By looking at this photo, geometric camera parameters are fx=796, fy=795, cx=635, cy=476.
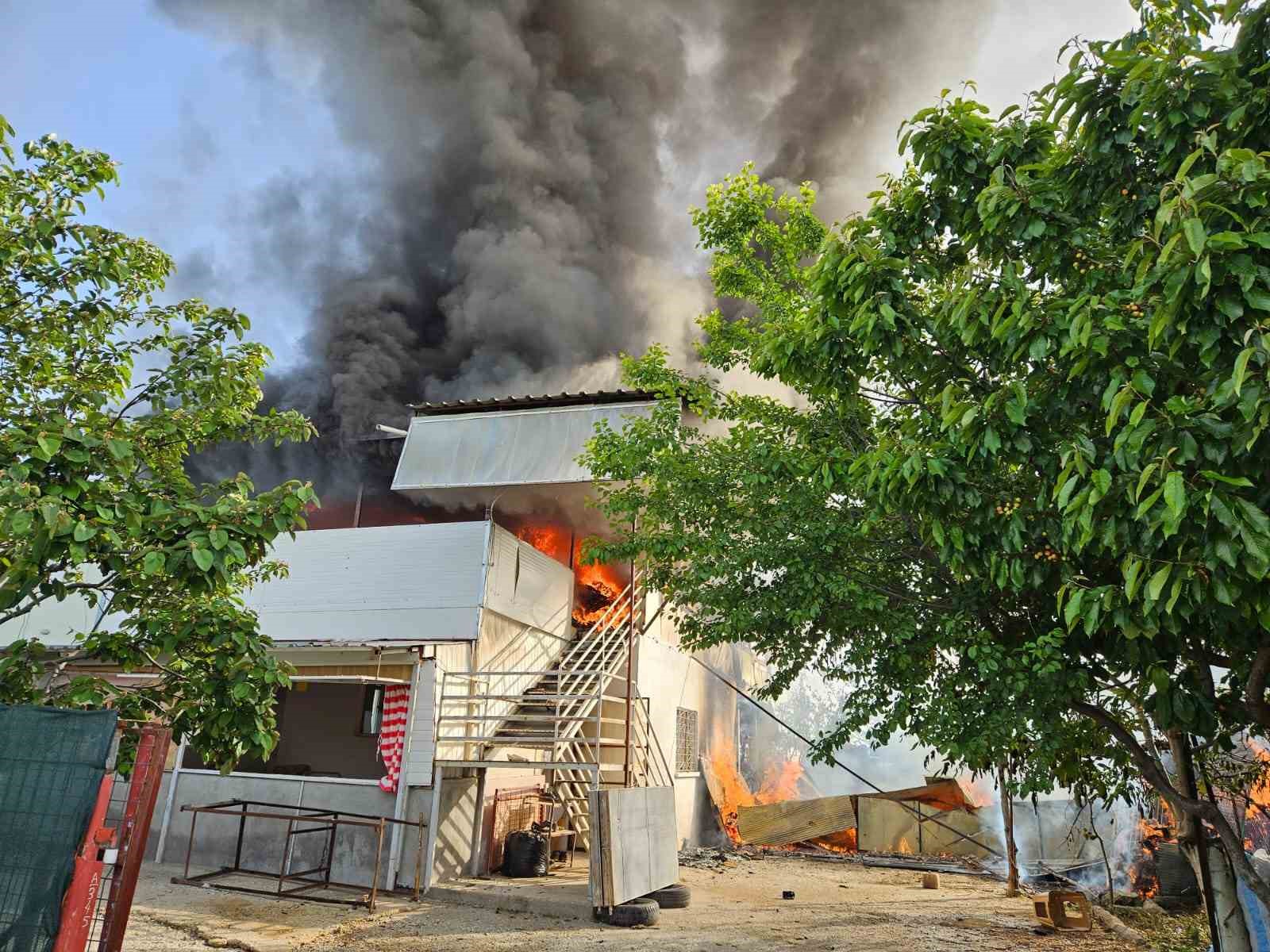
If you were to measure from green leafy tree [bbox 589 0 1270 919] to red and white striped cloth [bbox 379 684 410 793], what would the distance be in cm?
741

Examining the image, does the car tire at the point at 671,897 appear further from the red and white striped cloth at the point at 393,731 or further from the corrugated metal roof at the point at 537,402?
the corrugated metal roof at the point at 537,402

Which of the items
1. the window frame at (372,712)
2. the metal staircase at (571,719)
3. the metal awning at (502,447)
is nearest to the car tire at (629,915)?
the metal staircase at (571,719)

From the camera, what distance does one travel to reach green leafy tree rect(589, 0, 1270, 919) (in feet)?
13.2

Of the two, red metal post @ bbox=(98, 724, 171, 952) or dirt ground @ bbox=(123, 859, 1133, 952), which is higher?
→ red metal post @ bbox=(98, 724, 171, 952)

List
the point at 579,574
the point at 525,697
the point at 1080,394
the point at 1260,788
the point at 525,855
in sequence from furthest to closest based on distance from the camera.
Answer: the point at 579,574, the point at 525,697, the point at 525,855, the point at 1260,788, the point at 1080,394

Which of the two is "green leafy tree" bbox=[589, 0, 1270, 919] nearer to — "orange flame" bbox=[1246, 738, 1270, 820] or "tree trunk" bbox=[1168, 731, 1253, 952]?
"tree trunk" bbox=[1168, 731, 1253, 952]

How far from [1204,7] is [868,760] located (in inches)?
1688

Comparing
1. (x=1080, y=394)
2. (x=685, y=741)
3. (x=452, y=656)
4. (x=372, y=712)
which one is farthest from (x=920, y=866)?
(x=1080, y=394)

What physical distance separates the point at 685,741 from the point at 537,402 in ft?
32.3

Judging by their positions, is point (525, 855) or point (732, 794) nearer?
point (525, 855)

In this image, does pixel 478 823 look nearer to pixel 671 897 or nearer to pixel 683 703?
pixel 671 897

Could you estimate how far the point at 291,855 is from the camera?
12891 mm

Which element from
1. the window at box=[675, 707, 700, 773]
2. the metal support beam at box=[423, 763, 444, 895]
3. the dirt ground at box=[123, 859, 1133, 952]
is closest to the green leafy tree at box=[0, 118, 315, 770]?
the dirt ground at box=[123, 859, 1133, 952]

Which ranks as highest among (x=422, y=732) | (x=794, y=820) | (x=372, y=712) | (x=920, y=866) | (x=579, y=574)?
(x=579, y=574)
